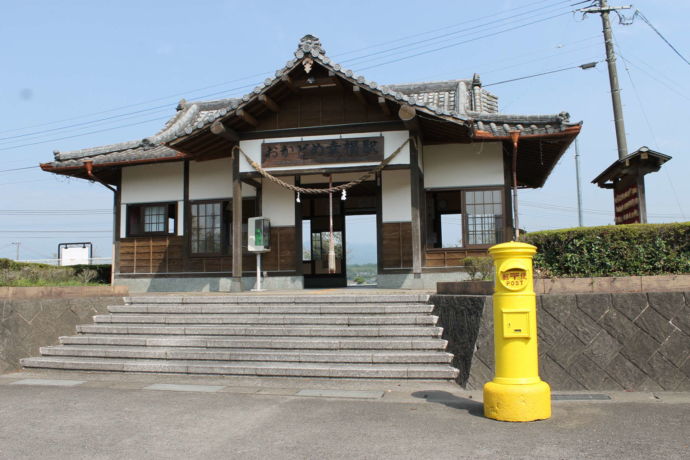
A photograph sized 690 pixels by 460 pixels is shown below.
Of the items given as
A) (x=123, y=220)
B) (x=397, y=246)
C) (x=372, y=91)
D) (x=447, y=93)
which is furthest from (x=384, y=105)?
(x=123, y=220)

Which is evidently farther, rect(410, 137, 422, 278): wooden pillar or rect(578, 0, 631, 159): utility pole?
rect(578, 0, 631, 159): utility pole

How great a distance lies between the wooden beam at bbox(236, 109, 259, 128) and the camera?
11570 mm

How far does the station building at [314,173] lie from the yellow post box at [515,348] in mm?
5839

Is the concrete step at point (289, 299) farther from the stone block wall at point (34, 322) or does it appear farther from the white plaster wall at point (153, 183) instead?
the white plaster wall at point (153, 183)

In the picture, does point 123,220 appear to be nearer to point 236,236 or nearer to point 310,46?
point 236,236

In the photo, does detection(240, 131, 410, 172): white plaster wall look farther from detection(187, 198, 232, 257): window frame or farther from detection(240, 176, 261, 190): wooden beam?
detection(187, 198, 232, 257): window frame

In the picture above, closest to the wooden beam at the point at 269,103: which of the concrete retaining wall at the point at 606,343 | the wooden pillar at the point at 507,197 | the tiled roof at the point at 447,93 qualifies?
the tiled roof at the point at 447,93

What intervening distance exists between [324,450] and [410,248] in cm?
814

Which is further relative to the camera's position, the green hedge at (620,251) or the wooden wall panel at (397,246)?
the wooden wall panel at (397,246)

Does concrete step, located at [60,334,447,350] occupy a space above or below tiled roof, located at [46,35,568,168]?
below

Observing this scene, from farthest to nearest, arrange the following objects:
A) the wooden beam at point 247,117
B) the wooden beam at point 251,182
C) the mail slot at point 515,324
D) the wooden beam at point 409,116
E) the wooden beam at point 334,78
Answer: the wooden beam at point 251,182, the wooden beam at point 247,117, the wooden beam at point 334,78, the wooden beam at point 409,116, the mail slot at point 515,324

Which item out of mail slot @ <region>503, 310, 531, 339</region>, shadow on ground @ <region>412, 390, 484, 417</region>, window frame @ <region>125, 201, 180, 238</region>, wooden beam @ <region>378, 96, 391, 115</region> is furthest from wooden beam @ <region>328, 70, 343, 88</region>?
mail slot @ <region>503, 310, 531, 339</region>

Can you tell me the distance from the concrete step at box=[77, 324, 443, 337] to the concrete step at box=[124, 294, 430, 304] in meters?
0.74

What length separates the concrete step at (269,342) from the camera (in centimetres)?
738
